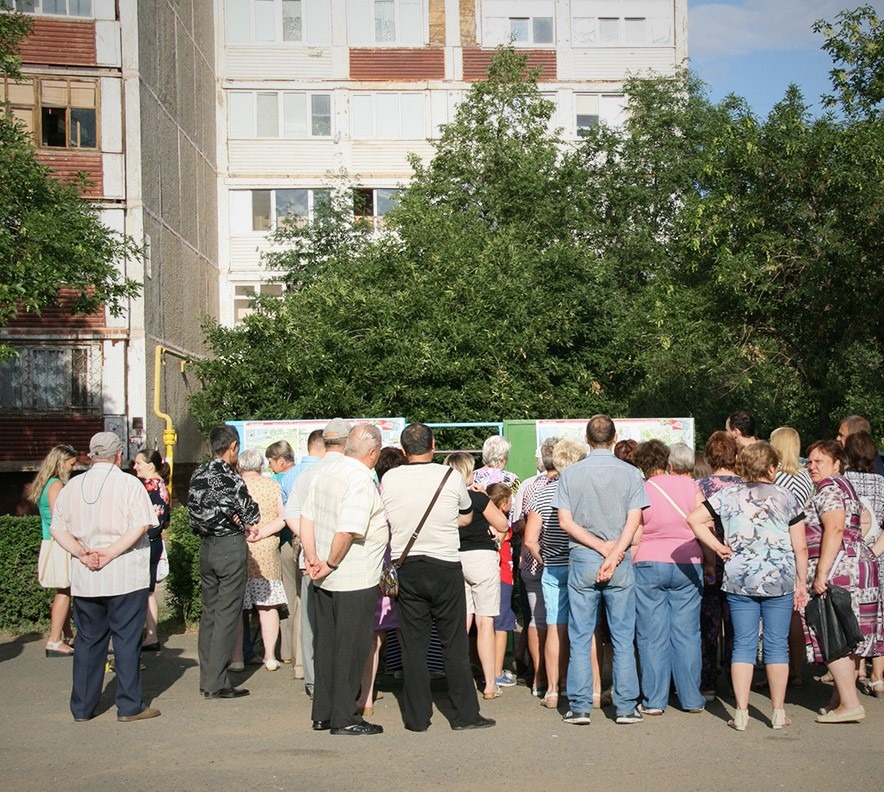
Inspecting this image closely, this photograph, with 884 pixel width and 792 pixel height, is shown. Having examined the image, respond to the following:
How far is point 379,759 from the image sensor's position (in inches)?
285

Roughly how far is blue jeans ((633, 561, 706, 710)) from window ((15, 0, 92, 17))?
909 inches

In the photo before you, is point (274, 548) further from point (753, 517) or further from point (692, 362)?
point (692, 362)

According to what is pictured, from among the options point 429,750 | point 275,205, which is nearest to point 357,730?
point 429,750

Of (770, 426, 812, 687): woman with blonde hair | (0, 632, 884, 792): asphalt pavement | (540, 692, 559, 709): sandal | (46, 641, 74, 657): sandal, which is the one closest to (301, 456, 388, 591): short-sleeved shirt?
(0, 632, 884, 792): asphalt pavement

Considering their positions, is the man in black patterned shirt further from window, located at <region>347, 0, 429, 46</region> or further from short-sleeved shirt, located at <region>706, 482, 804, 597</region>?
window, located at <region>347, 0, 429, 46</region>

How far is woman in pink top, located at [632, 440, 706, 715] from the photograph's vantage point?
327 inches

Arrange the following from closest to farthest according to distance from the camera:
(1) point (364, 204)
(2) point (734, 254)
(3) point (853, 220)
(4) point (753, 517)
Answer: (4) point (753, 517) → (3) point (853, 220) → (2) point (734, 254) → (1) point (364, 204)

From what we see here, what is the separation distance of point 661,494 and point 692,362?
1584 centimetres

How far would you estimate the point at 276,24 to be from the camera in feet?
121

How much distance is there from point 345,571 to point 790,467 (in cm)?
354

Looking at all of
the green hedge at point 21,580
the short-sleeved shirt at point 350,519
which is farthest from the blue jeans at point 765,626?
the green hedge at point 21,580

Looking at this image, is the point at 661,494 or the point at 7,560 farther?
the point at 7,560

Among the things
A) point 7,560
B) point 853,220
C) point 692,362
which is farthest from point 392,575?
point 692,362

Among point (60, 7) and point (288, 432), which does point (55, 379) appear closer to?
point (60, 7)
